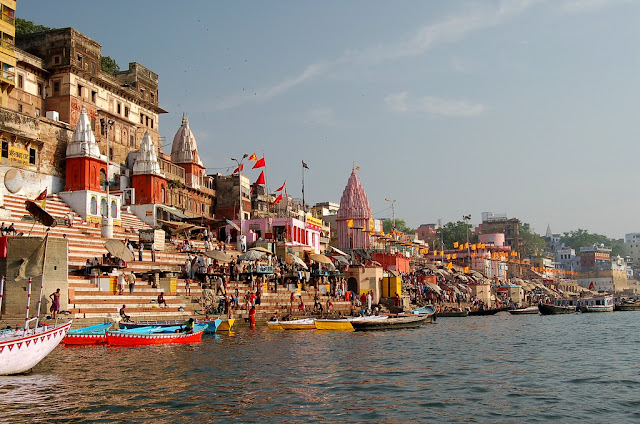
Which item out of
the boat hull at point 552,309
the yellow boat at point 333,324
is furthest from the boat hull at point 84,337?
the boat hull at point 552,309

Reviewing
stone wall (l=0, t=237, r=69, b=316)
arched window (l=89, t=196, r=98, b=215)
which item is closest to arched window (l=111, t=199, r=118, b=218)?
arched window (l=89, t=196, r=98, b=215)

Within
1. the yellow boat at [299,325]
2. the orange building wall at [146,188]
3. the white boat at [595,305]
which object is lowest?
the white boat at [595,305]

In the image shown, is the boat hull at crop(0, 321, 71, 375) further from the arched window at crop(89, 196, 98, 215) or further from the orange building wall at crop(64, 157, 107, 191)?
the orange building wall at crop(64, 157, 107, 191)

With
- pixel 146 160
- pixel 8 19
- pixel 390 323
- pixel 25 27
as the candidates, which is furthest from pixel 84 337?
pixel 25 27

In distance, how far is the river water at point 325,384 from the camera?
511 inches

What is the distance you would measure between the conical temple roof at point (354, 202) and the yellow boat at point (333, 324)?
46651 mm

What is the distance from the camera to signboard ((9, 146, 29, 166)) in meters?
37.2

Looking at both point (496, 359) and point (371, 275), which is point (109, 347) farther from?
point (371, 275)

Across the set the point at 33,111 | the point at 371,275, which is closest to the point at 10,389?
the point at 33,111

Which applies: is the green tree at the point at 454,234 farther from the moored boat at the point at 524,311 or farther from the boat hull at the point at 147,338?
the boat hull at the point at 147,338

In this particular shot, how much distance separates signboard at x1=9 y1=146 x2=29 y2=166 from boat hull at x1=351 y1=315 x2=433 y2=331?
1992cm

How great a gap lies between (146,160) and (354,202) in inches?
Result: 1475

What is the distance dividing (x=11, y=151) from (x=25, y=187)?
6.88ft

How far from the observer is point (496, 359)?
2181cm
